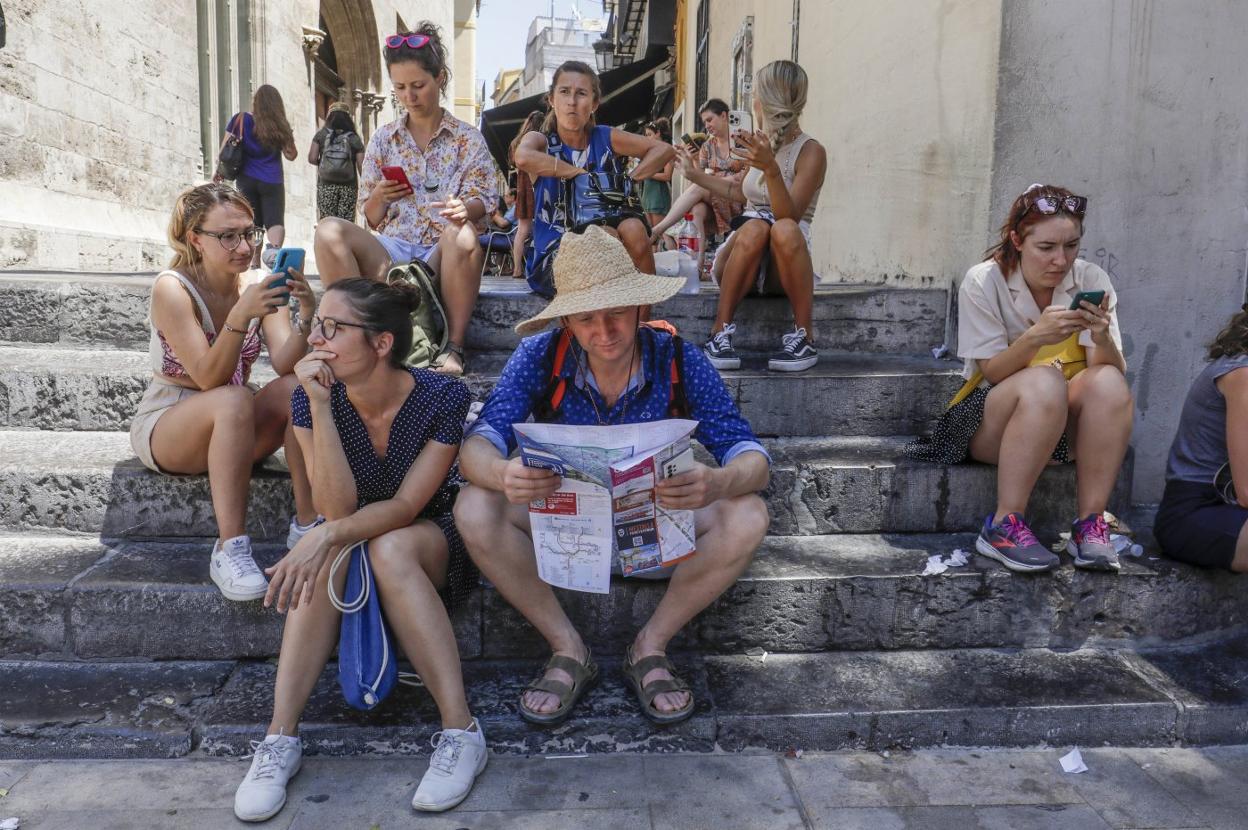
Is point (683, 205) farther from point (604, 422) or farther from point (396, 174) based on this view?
point (604, 422)

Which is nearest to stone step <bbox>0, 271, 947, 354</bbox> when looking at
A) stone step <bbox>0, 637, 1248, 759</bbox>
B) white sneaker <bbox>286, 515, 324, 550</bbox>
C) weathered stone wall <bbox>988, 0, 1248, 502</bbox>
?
weathered stone wall <bbox>988, 0, 1248, 502</bbox>

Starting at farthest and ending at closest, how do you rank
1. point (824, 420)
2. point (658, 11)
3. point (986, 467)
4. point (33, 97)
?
point (658, 11), point (33, 97), point (824, 420), point (986, 467)

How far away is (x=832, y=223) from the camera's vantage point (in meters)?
6.84

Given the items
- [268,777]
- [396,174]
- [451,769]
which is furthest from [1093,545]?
[396,174]

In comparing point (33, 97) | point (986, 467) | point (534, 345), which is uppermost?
point (33, 97)

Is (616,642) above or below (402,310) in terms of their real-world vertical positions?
below

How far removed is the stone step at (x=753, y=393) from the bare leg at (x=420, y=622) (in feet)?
Result: 4.36

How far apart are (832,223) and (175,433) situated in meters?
5.07

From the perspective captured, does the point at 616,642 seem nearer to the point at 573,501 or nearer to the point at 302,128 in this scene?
the point at 573,501

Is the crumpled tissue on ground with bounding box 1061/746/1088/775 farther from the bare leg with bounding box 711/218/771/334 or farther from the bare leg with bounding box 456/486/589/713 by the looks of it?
the bare leg with bounding box 711/218/771/334

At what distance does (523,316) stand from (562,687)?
213 cm

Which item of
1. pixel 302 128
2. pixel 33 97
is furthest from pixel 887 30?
pixel 302 128

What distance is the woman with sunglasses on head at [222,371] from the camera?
116 inches

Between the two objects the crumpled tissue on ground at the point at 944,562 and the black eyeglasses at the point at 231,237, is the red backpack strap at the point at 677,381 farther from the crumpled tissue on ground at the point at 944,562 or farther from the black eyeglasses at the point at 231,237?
the black eyeglasses at the point at 231,237
